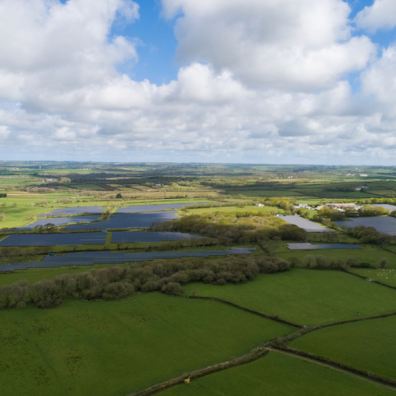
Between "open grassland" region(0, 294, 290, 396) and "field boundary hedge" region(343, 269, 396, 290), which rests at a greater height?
"field boundary hedge" region(343, 269, 396, 290)

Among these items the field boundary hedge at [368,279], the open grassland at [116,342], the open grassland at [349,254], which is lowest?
the open grassland at [116,342]

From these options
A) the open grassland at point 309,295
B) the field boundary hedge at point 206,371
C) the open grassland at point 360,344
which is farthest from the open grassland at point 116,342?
the open grassland at point 360,344

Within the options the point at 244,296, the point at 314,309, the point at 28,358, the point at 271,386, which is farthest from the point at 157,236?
the point at 271,386

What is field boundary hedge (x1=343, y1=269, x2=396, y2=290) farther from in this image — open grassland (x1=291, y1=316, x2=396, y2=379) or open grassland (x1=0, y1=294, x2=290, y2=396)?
open grassland (x1=0, y1=294, x2=290, y2=396)

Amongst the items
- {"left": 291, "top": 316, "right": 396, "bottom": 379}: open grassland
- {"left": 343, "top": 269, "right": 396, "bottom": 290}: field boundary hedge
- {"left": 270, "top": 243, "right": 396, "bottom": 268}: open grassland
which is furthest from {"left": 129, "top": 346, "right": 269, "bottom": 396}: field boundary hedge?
{"left": 270, "top": 243, "right": 396, "bottom": 268}: open grassland

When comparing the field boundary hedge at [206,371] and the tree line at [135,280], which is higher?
the tree line at [135,280]

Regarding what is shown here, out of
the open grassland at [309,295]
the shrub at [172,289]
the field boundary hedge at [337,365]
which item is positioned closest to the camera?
the field boundary hedge at [337,365]

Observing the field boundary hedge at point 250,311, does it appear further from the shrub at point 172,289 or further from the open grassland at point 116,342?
the shrub at point 172,289
